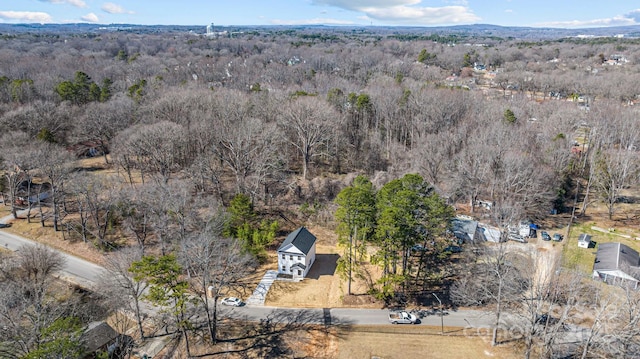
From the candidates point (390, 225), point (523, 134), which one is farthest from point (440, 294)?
point (523, 134)

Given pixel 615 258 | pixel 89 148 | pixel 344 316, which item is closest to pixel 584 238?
pixel 615 258

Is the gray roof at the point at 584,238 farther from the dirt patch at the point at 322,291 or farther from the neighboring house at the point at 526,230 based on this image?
the dirt patch at the point at 322,291

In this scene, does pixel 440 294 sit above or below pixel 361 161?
below

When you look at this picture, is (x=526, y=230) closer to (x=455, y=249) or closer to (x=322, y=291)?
(x=455, y=249)

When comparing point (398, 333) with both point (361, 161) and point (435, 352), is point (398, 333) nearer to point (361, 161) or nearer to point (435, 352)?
point (435, 352)

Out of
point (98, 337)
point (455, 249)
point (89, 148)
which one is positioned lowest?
point (98, 337)
